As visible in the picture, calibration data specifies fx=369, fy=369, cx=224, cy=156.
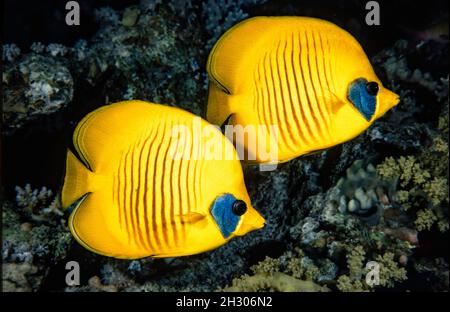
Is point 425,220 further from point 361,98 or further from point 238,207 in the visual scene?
point 238,207

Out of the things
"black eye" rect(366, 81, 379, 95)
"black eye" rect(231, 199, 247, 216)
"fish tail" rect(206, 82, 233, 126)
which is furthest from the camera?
"fish tail" rect(206, 82, 233, 126)

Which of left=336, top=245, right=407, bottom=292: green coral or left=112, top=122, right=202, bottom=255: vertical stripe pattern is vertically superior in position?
left=112, top=122, right=202, bottom=255: vertical stripe pattern

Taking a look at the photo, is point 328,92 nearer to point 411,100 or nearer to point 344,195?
point 344,195

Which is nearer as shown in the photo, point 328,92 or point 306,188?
point 328,92

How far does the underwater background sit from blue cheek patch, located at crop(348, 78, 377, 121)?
767 mm

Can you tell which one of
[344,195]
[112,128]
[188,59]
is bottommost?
[344,195]

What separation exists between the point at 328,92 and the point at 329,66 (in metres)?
0.08

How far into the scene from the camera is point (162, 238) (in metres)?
1.02

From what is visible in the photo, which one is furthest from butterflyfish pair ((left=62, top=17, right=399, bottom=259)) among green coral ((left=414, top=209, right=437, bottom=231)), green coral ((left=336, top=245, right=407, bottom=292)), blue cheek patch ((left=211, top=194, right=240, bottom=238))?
green coral ((left=414, top=209, right=437, bottom=231))

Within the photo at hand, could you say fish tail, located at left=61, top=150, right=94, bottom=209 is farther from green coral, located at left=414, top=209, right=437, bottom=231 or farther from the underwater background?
green coral, located at left=414, top=209, right=437, bottom=231

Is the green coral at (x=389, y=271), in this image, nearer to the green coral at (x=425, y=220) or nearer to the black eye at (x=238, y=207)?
the green coral at (x=425, y=220)

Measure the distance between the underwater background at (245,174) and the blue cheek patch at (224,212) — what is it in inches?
32.4

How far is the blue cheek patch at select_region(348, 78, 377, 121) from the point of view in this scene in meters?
1.11
